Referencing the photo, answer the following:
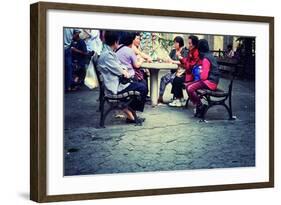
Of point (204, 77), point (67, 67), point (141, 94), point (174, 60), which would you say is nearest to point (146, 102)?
point (141, 94)

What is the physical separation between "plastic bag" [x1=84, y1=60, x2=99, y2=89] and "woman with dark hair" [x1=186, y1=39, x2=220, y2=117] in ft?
1.86

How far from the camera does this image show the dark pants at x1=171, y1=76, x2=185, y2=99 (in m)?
4.58

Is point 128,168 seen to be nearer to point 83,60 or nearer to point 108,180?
point 108,180

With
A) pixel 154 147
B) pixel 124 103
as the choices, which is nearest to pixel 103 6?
pixel 124 103

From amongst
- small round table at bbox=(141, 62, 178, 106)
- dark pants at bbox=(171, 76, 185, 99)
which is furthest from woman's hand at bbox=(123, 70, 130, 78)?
dark pants at bbox=(171, 76, 185, 99)

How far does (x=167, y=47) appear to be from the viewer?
4.54 meters

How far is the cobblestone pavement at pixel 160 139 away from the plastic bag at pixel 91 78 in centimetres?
3

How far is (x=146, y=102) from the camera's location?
177 inches

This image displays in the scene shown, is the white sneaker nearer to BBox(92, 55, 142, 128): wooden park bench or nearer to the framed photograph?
the framed photograph

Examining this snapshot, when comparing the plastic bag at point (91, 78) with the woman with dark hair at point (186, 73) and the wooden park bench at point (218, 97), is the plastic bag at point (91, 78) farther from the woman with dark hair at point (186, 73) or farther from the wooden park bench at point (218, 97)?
the wooden park bench at point (218, 97)

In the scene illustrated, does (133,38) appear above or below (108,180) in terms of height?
above

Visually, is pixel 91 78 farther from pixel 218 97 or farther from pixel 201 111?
pixel 218 97

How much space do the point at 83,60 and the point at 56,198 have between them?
2.38 ft

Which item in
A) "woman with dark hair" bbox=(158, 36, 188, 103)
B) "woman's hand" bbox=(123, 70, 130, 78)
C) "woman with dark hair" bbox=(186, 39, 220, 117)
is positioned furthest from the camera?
"woman with dark hair" bbox=(186, 39, 220, 117)
